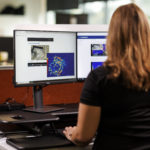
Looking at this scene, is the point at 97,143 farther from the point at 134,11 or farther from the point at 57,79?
the point at 57,79

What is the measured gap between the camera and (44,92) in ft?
7.51

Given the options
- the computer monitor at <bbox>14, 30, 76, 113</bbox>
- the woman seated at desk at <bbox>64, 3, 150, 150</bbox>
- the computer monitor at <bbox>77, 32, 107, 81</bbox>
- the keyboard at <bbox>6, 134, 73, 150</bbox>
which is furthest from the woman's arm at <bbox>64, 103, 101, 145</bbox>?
the computer monitor at <bbox>77, 32, 107, 81</bbox>

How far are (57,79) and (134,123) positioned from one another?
0.78 metres

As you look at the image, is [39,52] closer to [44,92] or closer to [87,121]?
[44,92]

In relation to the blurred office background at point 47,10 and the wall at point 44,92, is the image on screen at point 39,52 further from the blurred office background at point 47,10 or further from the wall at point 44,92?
the blurred office background at point 47,10

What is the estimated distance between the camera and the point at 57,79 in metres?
2.15

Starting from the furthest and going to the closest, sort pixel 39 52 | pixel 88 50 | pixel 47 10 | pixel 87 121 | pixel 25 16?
pixel 47 10 < pixel 25 16 < pixel 88 50 < pixel 39 52 < pixel 87 121

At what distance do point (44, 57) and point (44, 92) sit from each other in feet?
0.94

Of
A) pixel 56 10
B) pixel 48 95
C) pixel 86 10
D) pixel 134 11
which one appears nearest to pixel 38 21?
pixel 56 10

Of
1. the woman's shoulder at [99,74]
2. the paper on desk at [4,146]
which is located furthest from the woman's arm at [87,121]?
the paper on desk at [4,146]

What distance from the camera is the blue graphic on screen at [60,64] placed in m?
2.11

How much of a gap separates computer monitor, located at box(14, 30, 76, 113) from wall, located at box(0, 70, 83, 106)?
16cm

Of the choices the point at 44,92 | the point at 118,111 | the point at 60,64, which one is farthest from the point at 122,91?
the point at 44,92

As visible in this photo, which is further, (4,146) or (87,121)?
(4,146)
